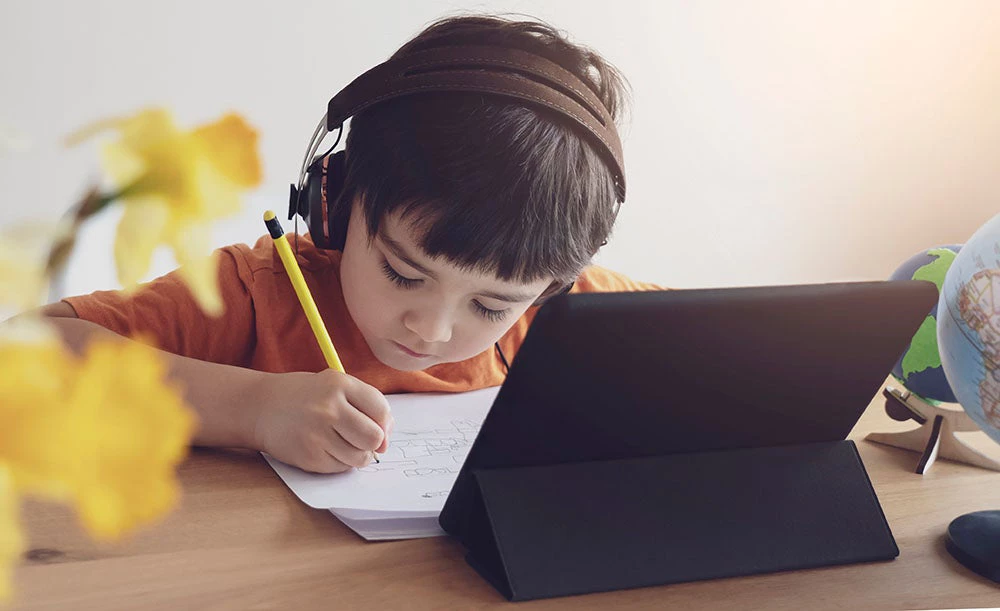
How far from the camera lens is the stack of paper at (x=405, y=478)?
0.58m

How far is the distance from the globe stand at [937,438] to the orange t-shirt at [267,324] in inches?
14.2

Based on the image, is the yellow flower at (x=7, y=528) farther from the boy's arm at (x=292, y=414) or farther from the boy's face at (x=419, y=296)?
the boy's face at (x=419, y=296)

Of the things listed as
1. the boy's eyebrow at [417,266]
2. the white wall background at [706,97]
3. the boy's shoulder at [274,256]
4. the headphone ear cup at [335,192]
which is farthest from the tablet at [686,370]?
the white wall background at [706,97]

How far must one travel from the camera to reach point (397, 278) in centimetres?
86

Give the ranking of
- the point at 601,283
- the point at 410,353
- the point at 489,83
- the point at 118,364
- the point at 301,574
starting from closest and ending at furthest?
the point at 118,364 < the point at 301,574 < the point at 489,83 < the point at 410,353 < the point at 601,283

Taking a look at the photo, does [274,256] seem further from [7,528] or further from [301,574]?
[7,528]

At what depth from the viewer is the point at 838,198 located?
8.34ft

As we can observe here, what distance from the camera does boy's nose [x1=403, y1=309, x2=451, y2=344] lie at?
2.76 feet

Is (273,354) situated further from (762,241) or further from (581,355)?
(762,241)

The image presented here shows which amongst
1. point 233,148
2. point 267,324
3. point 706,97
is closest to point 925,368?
point 267,324

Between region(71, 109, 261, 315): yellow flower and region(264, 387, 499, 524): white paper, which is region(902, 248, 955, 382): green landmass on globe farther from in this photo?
region(71, 109, 261, 315): yellow flower

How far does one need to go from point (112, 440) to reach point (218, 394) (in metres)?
0.64

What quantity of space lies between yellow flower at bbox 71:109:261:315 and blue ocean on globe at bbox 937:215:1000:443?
0.58 meters

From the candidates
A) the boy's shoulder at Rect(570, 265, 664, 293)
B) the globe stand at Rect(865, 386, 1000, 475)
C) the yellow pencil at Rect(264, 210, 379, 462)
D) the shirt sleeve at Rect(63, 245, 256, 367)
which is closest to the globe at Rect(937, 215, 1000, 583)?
the globe stand at Rect(865, 386, 1000, 475)
